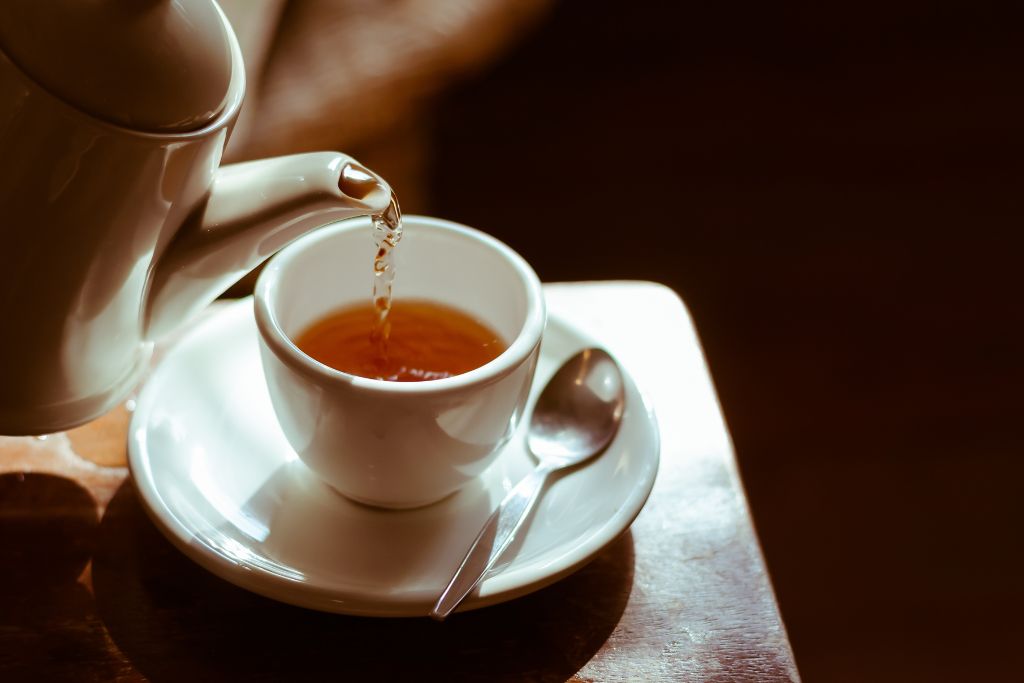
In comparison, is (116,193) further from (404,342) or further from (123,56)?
(404,342)

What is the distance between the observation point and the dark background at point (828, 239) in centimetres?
152

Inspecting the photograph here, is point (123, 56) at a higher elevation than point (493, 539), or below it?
higher

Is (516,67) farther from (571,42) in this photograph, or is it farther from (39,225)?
(39,225)

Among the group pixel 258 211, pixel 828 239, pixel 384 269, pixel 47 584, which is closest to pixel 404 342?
pixel 384 269

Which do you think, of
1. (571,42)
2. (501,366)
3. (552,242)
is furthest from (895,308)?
(501,366)

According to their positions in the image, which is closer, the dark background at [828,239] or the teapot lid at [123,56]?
the teapot lid at [123,56]

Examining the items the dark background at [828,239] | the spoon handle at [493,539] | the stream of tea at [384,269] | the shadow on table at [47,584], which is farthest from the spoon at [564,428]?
the dark background at [828,239]

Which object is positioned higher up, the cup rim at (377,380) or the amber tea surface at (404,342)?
the cup rim at (377,380)

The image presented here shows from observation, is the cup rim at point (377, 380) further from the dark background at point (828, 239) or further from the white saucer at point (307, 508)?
the dark background at point (828, 239)

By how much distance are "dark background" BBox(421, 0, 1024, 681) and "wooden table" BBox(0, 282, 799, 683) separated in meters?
0.84

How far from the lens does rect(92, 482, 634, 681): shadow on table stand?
1.85 ft

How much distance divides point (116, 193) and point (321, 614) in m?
0.28

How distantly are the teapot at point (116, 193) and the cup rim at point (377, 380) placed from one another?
33mm

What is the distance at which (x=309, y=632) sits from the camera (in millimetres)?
582
